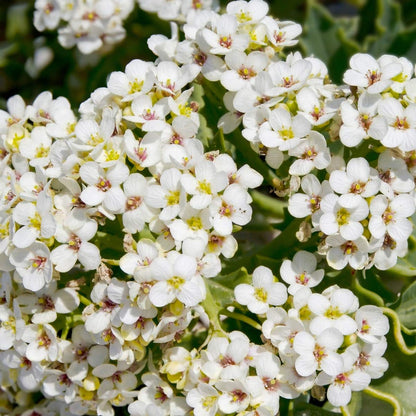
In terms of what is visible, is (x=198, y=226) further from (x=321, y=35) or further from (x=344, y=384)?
(x=321, y=35)

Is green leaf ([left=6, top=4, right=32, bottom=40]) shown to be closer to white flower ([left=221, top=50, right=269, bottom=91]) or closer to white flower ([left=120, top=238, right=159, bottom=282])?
white flower ([left=221, top=50, right=269, bottom=91])

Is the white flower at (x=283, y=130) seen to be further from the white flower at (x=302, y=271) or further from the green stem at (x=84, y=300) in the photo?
the green stem at (x=84, y=300)

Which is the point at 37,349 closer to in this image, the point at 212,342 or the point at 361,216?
the point at 212,342

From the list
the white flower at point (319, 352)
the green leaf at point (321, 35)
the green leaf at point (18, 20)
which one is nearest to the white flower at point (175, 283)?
the white flower at point (319, 352)

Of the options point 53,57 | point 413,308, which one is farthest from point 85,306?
point 53,57

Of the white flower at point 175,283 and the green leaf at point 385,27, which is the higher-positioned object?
the white flower at point 175,283

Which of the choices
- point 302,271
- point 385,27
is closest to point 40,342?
point 302,271
